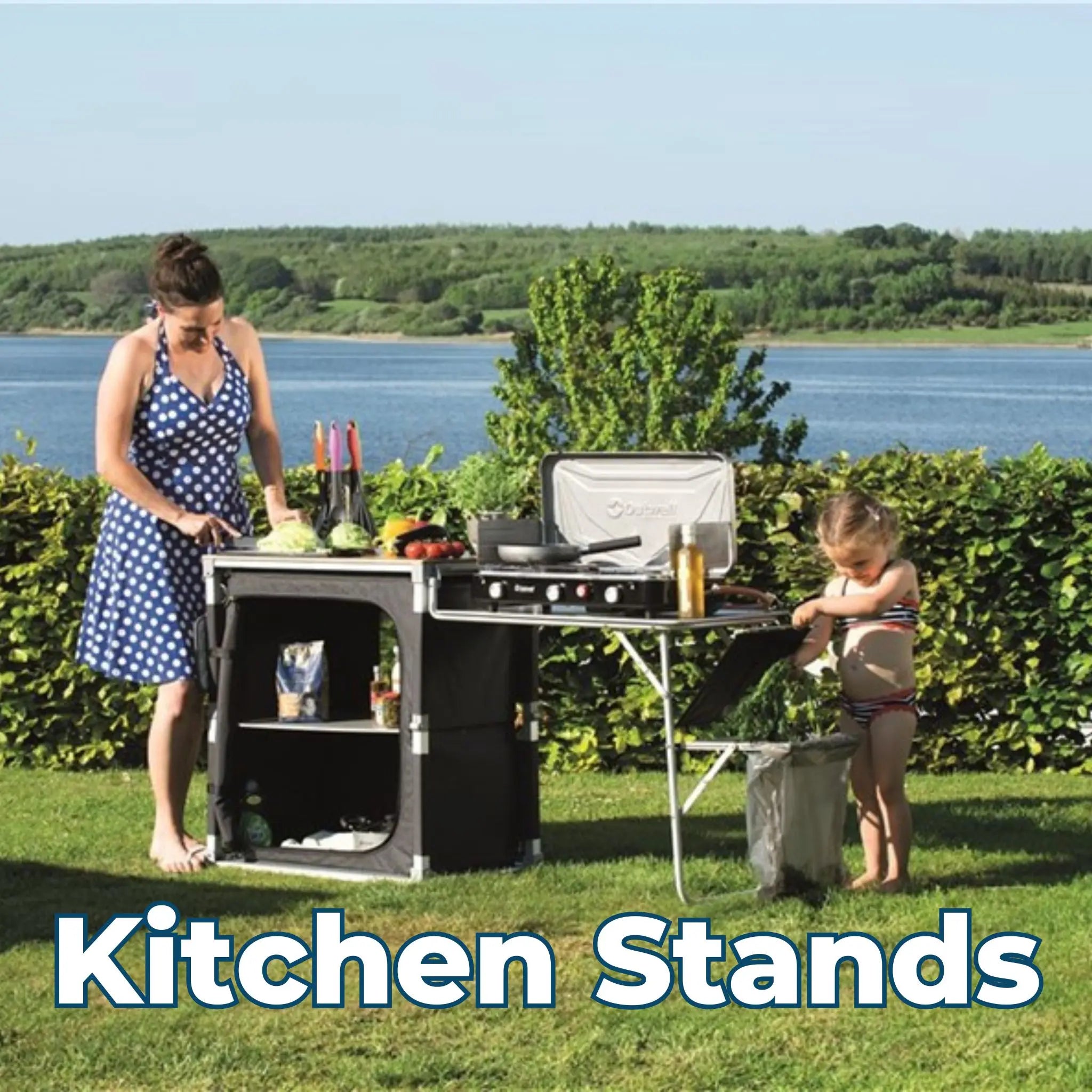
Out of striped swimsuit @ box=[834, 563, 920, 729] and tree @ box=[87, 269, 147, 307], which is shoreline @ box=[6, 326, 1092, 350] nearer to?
tree @ box=[87, 269, 147, 307]

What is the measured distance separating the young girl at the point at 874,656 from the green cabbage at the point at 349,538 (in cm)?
131

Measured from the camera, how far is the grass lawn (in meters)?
4.67

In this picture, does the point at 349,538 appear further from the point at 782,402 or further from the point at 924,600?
the point at 782,402

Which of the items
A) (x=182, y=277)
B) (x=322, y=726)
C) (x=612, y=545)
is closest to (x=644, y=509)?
(x=612, y=545)

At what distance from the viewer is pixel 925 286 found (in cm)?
7412

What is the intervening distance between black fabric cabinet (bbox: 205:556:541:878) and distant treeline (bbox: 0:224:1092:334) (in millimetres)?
62851

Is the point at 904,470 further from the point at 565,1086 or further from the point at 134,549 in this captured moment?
the point at 565,1086

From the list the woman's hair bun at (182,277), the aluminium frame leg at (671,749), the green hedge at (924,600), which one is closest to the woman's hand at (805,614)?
the aluminium frame leg at (671,749)

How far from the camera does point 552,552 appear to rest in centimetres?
627

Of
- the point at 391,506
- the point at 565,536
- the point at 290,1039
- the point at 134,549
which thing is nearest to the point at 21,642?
the point at 391,506

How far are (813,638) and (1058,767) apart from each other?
2.81m

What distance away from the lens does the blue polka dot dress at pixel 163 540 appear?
676 cm

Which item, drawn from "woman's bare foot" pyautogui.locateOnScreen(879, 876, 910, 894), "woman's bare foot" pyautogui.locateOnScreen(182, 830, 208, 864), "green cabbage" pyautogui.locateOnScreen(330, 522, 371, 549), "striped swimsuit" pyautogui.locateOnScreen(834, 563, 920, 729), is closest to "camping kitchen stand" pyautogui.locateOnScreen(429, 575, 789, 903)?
"striped swimsuit" pyautogui.locateOnScreen(834, 563, 920, 729)

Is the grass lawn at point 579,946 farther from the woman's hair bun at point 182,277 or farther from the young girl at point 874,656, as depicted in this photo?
the woman's hair bun at point 182,277
